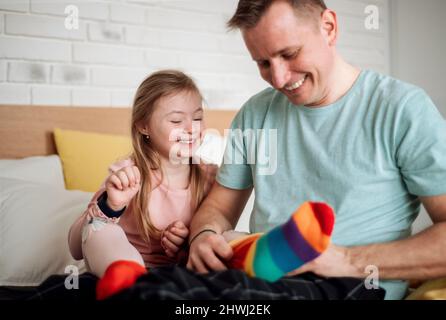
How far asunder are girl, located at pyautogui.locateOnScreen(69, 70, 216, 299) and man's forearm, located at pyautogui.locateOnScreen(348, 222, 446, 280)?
1.48 feet

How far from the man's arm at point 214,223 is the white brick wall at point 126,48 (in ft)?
2.71

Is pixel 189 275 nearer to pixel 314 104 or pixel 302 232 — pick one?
pixel 302 232

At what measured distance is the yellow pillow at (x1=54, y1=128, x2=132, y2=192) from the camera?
5.90 ft

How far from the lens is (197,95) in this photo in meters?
1.45

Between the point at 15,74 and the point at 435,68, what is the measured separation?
144 centimetres

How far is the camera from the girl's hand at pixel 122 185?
45.2 inches

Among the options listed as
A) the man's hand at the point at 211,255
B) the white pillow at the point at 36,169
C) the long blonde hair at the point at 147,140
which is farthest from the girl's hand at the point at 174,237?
the white pillow at the point at 36,169

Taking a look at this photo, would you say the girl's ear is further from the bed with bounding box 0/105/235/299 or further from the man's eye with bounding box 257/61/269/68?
the man's eye with bounding box 257/61/269/68

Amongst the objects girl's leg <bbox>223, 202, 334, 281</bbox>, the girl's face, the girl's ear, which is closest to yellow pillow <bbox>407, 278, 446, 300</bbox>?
girl's leg <bbox>223, 202, 334, 281</bbox>

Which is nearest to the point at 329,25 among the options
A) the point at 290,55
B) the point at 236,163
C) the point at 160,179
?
the point at 290,55

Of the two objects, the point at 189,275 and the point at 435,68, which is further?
the point at 435,68

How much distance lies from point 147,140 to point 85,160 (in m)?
0.38

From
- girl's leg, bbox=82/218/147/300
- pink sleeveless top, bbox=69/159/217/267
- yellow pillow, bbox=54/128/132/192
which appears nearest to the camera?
girl's leg, bbox=82/218/147/300
